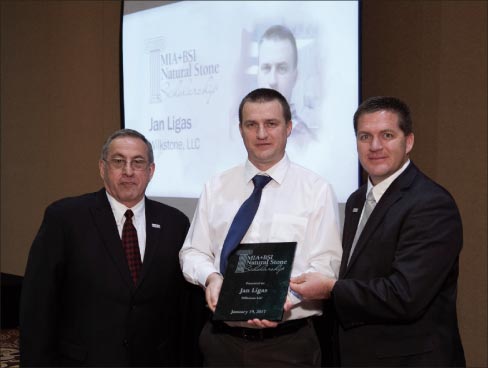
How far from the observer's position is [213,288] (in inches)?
86.7

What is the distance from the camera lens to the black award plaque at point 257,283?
208 centimetres

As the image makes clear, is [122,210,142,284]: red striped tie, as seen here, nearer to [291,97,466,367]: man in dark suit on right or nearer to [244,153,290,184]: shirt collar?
[244,153,290,184]: shirt collar

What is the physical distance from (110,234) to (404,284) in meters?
1.19

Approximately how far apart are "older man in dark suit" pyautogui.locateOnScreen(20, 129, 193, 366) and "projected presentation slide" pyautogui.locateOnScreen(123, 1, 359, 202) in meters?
1.69

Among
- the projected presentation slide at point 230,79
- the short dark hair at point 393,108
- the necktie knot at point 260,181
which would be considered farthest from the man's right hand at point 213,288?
the projected presentation slide at point 230,79

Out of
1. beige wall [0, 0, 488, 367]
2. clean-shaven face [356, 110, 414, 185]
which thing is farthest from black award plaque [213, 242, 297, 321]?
beige wall [0, 0, 488, 367]

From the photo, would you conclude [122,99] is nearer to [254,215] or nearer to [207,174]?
[207,174]

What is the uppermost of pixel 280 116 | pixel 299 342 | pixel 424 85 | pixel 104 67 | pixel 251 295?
pixel 104 67

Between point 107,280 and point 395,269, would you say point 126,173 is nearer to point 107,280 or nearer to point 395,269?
point 107,280

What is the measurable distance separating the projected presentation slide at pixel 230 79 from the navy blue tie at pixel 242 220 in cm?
159

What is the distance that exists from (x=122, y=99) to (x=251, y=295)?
3529 millimetres

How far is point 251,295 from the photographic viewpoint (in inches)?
83.4

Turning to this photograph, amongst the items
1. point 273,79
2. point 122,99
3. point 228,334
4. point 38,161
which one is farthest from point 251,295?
point 38,161

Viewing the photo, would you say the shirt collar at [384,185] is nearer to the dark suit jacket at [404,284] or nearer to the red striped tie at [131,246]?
the dark suit jacket at [404,284]
